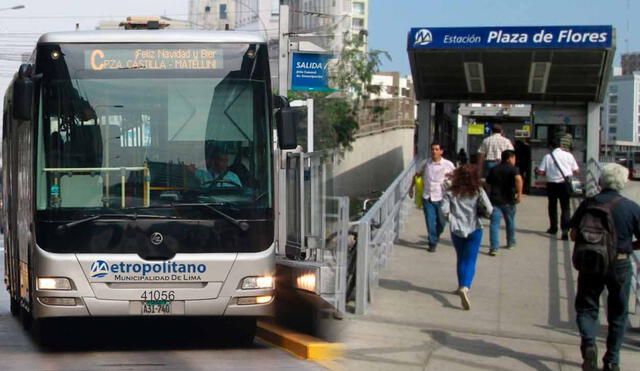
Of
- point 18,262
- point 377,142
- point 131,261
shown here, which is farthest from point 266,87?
point 377,142

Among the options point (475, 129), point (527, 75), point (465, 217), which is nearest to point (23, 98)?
point (465, 217)

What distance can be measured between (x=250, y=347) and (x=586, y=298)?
3659 mm

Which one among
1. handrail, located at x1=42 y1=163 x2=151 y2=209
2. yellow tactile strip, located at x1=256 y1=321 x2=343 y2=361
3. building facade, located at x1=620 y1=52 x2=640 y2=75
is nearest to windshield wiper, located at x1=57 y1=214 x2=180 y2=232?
handrail, located at x1=42 y1=163 x2=151 y2=209

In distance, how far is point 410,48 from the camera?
63.8 feet

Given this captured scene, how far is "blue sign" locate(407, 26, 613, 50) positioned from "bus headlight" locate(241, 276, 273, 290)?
→ 11.0 m

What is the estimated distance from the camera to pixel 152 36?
372 inches

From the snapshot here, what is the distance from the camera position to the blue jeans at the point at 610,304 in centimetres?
797

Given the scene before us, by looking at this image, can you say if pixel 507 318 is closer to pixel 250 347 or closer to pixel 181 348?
pixel 250 347

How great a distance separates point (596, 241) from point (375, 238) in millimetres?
4245

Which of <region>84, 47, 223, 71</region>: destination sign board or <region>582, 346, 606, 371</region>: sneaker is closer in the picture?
<region>582, 346, 606, 371</region>: sneaker

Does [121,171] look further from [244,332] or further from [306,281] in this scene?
[306,281]

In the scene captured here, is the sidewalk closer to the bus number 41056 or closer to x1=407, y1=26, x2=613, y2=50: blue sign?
the bus number 41056

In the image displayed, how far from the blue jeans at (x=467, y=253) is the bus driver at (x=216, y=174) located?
3061 mm

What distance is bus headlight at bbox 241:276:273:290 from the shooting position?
9.19 m
